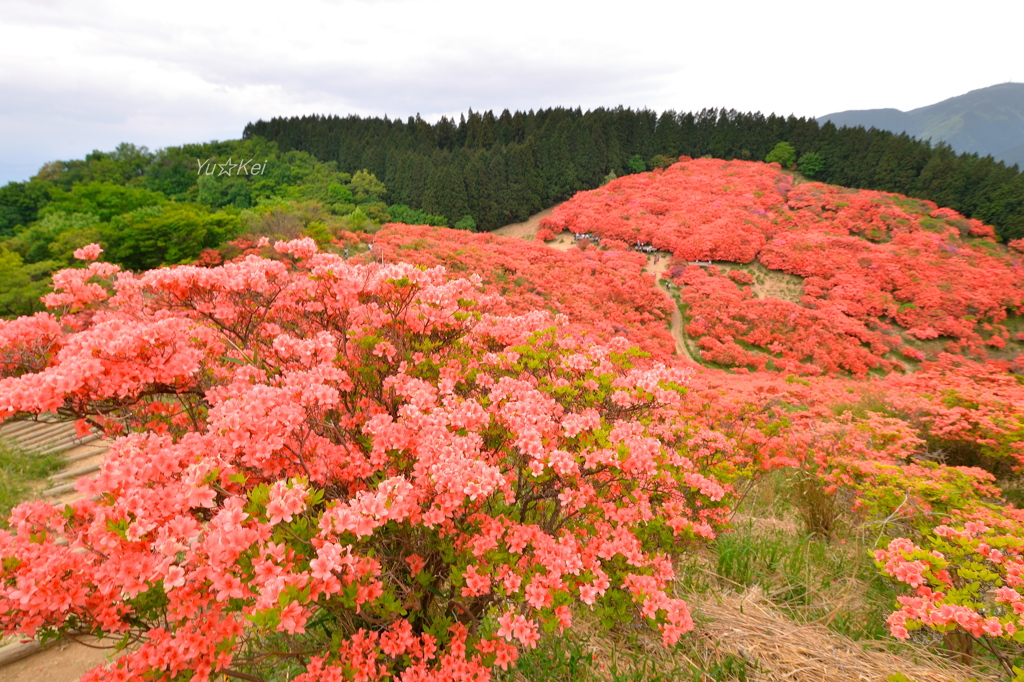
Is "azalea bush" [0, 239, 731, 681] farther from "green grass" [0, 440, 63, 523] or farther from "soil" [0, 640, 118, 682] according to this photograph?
"green grass" [0, 440, 63, 523]

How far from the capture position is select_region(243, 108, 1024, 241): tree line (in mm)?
32562

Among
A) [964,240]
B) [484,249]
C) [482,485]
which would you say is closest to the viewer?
[482,485]

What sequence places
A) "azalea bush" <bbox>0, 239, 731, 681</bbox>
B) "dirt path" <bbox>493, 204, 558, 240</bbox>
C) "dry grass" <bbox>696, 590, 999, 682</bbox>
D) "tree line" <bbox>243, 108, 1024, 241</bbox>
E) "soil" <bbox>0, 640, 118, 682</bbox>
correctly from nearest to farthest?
"azalea bush" <bbox>0, 239, 731, 681</bbox> → "dry grass" <bbox>696, 590, 999, 682</bbox> → "soil" <bbox>0, 640, 118, 682</bbox> → "tree line" <bbox>243, 108, 1024, 241</bbox> → "dirt path" <bbox>493, 204, 558, 240</bbox>

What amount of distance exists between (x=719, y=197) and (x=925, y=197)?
50.8 feet

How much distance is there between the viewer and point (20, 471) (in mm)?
7957

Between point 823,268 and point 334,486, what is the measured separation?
29.6 m

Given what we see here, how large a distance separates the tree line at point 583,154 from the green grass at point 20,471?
103ft

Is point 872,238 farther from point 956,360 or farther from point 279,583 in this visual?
point 279,583

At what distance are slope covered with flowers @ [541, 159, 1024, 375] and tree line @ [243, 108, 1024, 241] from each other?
10.0 feet

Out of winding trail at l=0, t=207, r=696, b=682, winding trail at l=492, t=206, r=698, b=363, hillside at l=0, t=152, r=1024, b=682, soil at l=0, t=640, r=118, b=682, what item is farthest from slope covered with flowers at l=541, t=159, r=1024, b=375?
soil at l=0, t=640, r=118, b=682

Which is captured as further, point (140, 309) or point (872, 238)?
point (872, 238)

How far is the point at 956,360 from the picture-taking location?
61.8ft

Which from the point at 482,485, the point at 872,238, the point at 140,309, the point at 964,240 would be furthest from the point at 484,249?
the point at 964,240

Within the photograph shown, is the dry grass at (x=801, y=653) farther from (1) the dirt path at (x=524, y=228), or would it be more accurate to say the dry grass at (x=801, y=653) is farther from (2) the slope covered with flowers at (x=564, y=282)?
(1) the dirt path at (x=524, y=228)
